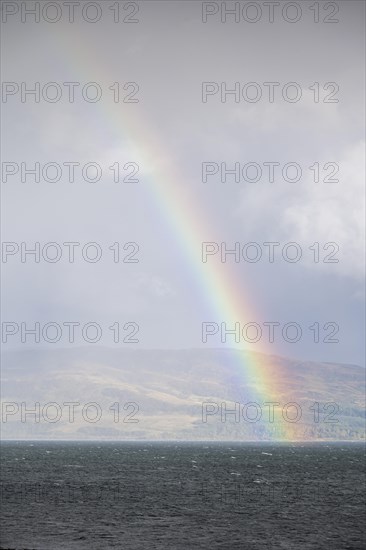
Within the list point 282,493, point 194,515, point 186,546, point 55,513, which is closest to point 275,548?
point 186,546

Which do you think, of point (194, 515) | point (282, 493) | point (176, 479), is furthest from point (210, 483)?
point (194, 515)

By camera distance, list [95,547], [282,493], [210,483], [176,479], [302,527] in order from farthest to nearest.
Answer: [176,479] < [210,483] < [282,493] < [302,527] < [95,547]

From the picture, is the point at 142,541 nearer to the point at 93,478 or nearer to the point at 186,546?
the point at 186,546

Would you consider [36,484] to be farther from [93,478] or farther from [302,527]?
[302,527]

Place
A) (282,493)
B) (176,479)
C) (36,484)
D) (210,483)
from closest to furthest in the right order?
(282,493) → (36,484) → (210,483) → (176,479)

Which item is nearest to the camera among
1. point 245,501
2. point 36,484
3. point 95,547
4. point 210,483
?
point 95,547

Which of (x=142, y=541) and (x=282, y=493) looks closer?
(x=142, y=541)

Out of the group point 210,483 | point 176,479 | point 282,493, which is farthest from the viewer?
point 176,479

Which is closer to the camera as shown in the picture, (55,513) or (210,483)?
(55,513)
